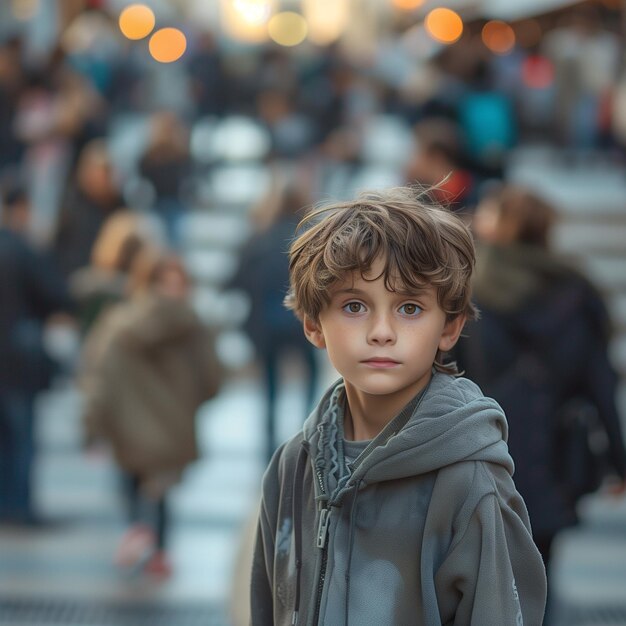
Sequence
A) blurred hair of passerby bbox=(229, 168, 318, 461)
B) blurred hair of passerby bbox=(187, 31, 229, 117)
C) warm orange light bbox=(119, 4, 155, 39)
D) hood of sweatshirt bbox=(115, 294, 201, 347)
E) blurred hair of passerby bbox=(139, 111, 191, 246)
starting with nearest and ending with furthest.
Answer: hood of sweatshirt bbox=(115, 294, 201, 347)
blurred hair of passerby bbox=(229, 168, 318, 461)
blurred hair of passerby bbox=(139, 111, 191, 246)
blurred hair of passerby bbox=(187, 31, 229, 117)
warm orange light bbox=(119, 4, 155, 39)

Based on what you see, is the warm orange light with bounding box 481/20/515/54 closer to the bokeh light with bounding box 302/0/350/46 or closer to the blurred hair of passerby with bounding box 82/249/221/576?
the bokeh light with bounding box 302/0/350/46

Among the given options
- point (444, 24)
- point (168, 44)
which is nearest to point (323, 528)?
point (168, 44)

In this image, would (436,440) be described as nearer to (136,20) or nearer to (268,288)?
(268,288)

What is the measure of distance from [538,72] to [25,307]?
37.2 ft

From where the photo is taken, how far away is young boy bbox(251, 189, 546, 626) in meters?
1.75

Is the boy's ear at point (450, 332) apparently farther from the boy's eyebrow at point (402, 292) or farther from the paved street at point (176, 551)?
the paved street at point (176, 551)

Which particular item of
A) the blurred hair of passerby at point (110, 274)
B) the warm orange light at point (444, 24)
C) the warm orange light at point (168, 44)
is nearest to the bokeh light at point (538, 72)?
the warm orange light at point (168, 44)

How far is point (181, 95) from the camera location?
642 inches

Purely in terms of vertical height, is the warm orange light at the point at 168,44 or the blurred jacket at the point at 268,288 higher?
the warm orange light at the point at 168,44

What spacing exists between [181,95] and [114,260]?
9.69 m

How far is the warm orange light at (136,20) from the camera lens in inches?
1049

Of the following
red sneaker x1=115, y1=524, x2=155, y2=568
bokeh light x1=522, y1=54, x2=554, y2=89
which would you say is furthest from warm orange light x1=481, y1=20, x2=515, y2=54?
red sneaker x1=115, y1=524, x2=155, y2=568

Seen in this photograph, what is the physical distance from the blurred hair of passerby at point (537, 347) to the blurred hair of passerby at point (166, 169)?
23.5 feet

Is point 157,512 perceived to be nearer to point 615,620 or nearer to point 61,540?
point 61,540
